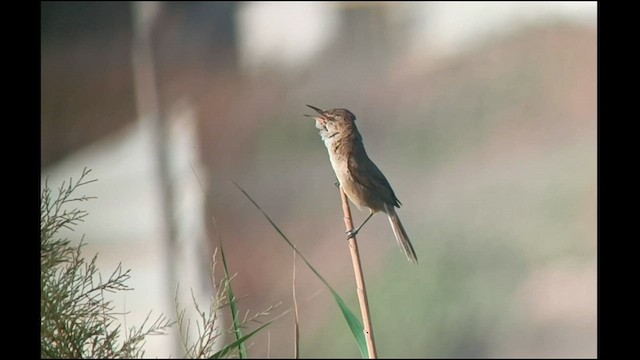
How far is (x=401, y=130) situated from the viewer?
5.85 ft

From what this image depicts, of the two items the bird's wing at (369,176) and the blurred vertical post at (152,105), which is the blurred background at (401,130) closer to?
the blurred vertical post at (152,105)

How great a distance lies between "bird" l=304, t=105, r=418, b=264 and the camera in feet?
1.85

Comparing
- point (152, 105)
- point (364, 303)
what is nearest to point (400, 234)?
point (364, 303)

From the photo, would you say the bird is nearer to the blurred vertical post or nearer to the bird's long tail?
the bird's long tail

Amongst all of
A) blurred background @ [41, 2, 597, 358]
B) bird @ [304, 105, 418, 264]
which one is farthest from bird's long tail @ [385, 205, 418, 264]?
blurred background @ [41, 2, 597, 358]

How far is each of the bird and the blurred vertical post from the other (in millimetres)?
1095

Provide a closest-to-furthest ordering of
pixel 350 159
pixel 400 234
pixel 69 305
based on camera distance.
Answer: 1. pixel 69 305
2. pixel 350 159
3. pixel 400 234

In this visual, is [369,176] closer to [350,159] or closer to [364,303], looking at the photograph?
[350,159]

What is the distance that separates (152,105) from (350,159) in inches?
51.9

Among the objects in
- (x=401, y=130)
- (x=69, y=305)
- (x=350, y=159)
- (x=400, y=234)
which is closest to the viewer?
(x=69, y=305)

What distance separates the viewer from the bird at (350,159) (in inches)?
22.2

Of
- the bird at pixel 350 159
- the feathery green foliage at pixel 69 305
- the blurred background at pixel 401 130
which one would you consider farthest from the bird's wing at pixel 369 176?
the blurred background at pixel 401 130
